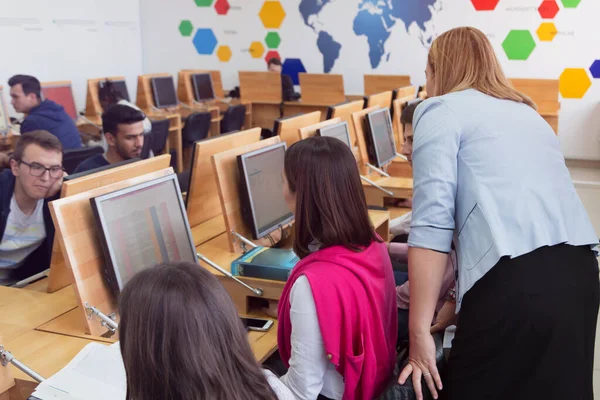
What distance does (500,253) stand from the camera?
1489 mm

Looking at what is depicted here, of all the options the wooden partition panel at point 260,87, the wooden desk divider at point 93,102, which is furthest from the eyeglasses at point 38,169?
the wooden partition panel at point 260,87

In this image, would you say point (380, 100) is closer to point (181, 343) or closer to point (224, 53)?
point (181, 343)

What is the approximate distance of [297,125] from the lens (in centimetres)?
322

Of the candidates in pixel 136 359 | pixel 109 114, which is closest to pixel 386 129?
pixel 109 114

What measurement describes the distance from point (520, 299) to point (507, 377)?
0.70 ft

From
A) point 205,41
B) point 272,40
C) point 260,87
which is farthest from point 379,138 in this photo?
point 205,41

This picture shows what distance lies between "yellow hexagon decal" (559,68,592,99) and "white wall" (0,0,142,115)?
5.89 meters

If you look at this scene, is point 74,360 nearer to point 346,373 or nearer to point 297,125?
point 346,373

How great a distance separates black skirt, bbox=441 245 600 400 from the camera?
1502 millimetres

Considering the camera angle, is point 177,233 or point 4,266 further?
point 4,266

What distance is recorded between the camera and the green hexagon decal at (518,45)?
7.78 meters

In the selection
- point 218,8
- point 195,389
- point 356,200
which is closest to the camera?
point 195,389

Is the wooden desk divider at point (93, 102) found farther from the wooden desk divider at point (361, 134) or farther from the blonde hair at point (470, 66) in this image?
the blonde hair at point (470, 66)

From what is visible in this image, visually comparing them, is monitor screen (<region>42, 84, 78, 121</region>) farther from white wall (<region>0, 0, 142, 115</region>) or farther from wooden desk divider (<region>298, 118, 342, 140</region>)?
wooden desk divider (<region>298, 118, 342, 140</region>)
